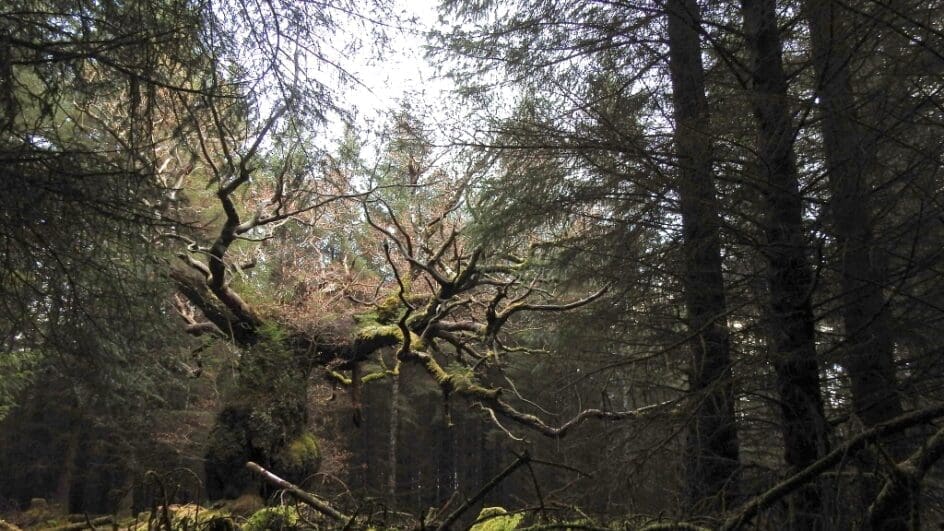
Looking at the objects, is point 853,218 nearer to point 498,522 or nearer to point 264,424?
point 498,522

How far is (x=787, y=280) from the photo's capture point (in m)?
3.40

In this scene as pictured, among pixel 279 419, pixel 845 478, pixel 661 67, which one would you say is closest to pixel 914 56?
pixel 845 478

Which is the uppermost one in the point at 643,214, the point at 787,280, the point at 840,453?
the point at 643,214

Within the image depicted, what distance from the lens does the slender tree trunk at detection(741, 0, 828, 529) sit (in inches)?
125

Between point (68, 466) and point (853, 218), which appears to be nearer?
point (853, 218)

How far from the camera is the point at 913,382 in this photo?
108 inches

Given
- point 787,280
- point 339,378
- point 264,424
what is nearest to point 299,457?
point 264,424

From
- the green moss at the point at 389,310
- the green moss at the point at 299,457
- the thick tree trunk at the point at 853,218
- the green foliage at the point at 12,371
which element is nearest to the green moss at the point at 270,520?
the thick tree trunk at the point at 853,218

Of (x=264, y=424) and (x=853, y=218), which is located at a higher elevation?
(x=853, y=218)

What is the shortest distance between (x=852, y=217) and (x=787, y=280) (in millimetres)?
480

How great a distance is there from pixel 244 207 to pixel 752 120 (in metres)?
10.8

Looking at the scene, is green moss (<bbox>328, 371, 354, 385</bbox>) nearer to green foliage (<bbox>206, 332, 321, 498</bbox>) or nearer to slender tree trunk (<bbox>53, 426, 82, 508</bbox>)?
green foliage (<bbox>206, 332, 321, 498</bbox>)

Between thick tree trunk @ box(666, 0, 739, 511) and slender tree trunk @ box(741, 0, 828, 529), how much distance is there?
0.95 feet

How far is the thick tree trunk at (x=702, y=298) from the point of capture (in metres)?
3.49
